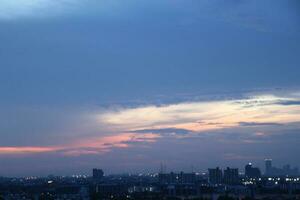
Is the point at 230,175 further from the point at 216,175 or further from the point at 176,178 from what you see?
the point at 176,178

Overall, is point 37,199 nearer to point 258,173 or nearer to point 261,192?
point 261,192

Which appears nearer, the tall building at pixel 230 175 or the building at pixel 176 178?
the tall building at pixel 230 175

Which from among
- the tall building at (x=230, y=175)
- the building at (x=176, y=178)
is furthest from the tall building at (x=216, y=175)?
the building at (x=176, y=178)

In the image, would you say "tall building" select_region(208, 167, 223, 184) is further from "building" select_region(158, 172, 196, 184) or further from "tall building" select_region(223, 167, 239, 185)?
"building" select_region(158, 172, 196, 184)

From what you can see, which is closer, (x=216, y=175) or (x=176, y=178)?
(x=216, y=175)

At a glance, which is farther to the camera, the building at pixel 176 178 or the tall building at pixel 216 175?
the building at pixel 176 178

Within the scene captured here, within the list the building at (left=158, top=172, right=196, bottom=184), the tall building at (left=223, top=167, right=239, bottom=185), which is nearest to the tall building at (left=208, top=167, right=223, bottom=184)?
the tall building at (left=223, top=167, right=239, bottom=185)

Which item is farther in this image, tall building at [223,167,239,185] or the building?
the building

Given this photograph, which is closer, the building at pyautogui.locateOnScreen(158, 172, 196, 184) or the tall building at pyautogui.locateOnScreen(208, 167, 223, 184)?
the tall building at pyautogui.locateOnScreen(208, 167, 223, 184)

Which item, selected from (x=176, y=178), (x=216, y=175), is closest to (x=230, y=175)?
(x=216, y=175)

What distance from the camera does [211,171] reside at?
74.9 metres

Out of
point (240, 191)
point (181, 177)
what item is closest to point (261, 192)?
point (240, 191)

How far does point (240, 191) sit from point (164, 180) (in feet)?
113

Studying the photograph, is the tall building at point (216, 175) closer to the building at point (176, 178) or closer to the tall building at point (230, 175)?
the tall building at point (230, 175)
